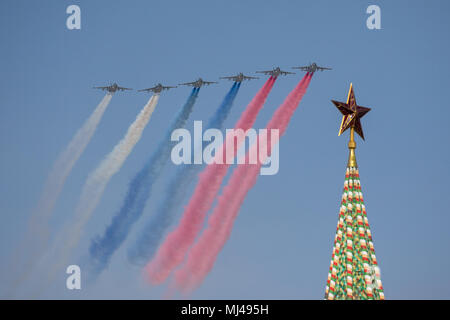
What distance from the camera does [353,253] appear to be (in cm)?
9681

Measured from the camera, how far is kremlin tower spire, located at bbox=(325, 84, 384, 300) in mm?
95438

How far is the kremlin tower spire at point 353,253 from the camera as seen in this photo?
95438mm

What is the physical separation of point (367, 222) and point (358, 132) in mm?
9812

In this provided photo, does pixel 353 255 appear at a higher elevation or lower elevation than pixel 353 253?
lower

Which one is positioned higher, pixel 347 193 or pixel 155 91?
pixel 155 91

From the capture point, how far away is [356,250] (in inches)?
3824

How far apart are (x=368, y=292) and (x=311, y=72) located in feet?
110
